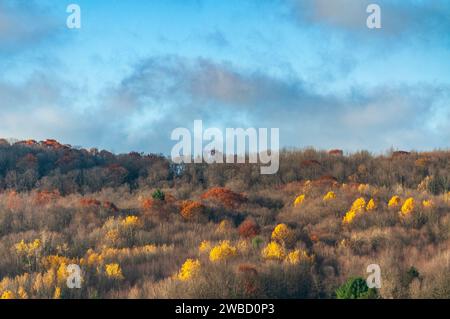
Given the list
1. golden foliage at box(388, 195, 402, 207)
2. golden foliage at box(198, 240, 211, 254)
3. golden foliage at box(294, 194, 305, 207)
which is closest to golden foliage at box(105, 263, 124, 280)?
golden foliage at box(198, 240, 211, 254)

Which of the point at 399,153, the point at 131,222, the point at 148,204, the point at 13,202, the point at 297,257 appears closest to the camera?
the point at 297,257

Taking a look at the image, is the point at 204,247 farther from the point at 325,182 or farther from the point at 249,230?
the point at 325,182

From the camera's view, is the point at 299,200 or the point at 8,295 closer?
the point at 8,295

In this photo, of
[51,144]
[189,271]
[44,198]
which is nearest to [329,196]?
[189,271]

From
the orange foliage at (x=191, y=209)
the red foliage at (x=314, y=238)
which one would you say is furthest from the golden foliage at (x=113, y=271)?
the orange foliage at (x=191, y=209)

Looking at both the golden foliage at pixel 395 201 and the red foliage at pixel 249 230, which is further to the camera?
the golden foliage at pixel 395 201

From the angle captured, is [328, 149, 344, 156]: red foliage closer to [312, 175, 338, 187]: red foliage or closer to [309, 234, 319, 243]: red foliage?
[312, 175, 338, 187]: red foliage

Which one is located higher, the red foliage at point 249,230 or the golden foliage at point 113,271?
the red foliage at point 249,230

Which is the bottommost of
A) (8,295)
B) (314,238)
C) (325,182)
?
(8,295)

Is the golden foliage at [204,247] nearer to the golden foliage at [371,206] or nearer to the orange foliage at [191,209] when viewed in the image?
the orange foliage at [191,209]

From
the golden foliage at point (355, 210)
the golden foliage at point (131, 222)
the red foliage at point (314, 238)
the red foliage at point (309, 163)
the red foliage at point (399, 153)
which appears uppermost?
the red foliage at point (399, 153)
